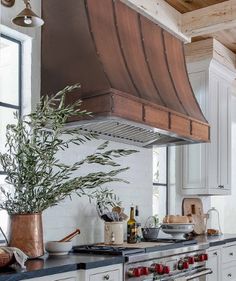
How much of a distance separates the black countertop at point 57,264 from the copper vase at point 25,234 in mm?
72

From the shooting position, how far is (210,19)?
4.36m

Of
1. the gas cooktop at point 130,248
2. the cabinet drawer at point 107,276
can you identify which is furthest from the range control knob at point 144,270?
the cabinet drawer at point 107,276

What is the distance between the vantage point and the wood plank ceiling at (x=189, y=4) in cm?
438

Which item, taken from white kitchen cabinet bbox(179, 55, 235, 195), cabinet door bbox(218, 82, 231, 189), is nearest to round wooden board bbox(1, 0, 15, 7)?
white kitchen cabinet bbox(179, 55, 235, 195)

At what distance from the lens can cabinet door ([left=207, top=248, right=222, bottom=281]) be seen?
4.06 m

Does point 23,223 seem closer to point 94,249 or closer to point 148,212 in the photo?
point 94,249

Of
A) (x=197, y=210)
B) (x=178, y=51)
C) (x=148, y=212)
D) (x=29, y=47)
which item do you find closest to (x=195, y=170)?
(x=197, y=210)

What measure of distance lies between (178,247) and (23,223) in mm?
1369

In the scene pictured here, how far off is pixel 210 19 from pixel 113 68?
5.35 ft

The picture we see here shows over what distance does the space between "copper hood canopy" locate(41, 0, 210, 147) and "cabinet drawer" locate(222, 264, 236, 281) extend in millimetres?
1360

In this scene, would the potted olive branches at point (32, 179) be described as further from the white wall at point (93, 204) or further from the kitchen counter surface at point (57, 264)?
the white wall at point (93, 204)

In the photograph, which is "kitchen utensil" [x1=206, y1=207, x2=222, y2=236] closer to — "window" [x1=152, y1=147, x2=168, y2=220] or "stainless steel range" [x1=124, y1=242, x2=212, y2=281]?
"window" [x1=152, y1=147, x2=168, y2=220]

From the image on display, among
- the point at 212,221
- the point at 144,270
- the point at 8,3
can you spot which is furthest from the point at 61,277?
the point at 212,221

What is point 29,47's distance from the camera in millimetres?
3303
